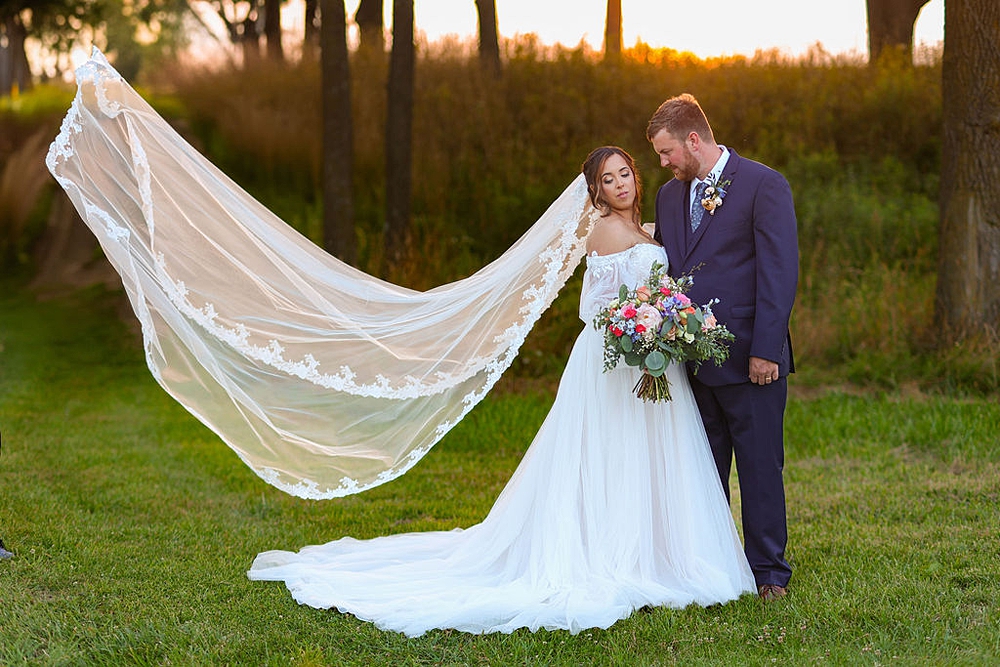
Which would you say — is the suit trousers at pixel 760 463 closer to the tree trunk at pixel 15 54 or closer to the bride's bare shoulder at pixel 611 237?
the bride's bare shoulder at pixel 611 237

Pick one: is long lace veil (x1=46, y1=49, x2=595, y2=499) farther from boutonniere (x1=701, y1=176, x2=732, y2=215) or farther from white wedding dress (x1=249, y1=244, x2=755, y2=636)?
boutonniere (x1=701, y1=176, x2=732, y2=215)

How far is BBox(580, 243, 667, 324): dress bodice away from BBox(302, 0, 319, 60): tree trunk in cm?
1281

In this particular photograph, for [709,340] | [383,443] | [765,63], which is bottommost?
[383,443]

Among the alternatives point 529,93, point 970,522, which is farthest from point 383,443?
point 529,93

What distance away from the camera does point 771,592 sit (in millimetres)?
5062

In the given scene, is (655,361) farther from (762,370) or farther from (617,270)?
(617,270)

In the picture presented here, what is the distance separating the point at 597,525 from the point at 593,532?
4 centimetres

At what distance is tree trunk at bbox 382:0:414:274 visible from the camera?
11195 millimetres

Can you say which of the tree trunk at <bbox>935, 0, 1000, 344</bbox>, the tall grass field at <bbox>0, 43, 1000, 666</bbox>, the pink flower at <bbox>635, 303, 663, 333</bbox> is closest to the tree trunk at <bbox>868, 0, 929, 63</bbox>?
the tall grass field at <bbox>0, 43, 1000, 666</bbox>

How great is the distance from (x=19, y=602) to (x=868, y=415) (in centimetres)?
640

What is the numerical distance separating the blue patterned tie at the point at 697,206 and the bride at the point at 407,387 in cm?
26

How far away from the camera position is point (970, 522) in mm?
6230

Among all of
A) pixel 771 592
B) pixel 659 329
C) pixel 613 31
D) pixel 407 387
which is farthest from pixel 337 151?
pixel 771 592

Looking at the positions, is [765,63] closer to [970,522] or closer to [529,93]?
[529,93]
